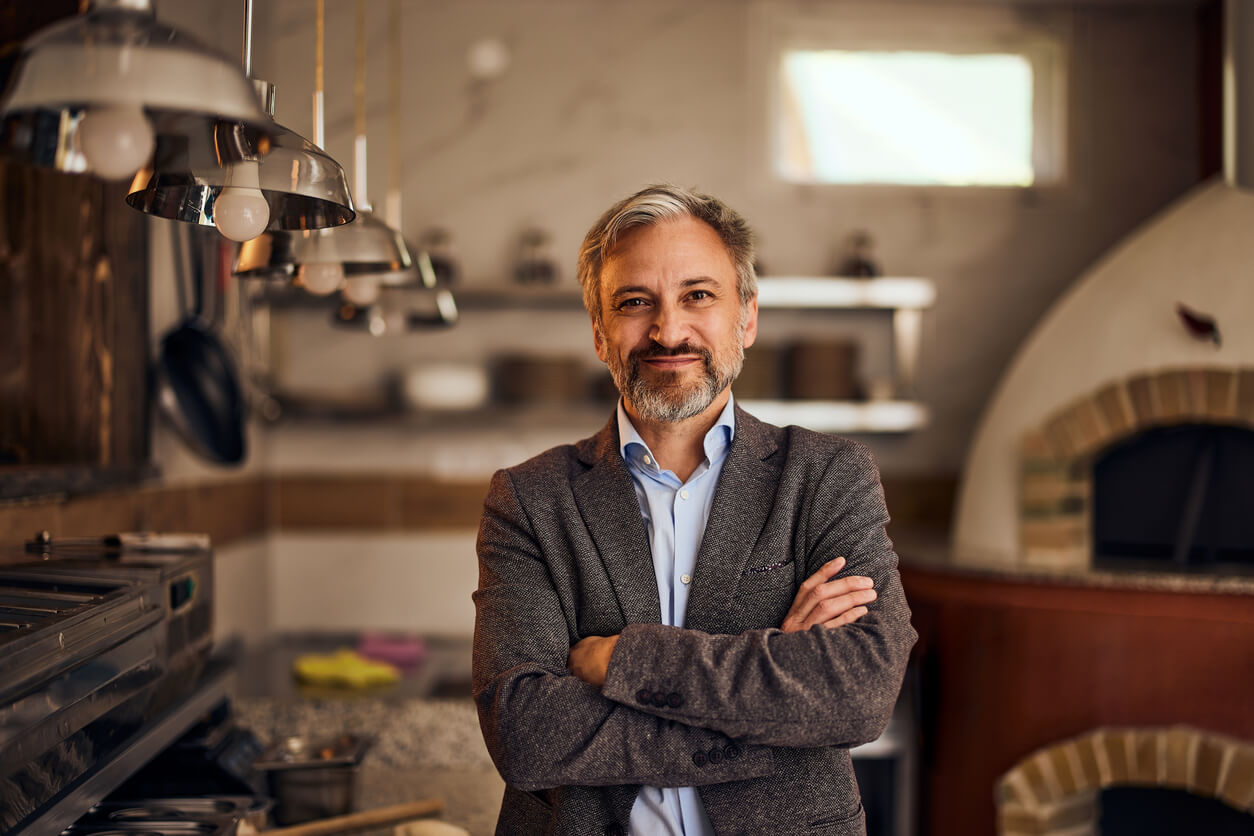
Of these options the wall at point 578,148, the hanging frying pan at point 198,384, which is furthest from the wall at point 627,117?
the hanging frying pan at point 198,384

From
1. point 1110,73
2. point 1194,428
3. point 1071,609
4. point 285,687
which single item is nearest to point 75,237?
point 285,687

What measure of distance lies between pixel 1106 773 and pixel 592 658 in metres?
2.19

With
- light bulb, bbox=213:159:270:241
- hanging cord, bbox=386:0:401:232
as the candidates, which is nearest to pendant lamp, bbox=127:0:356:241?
light bulb, bbox=213:159:270:241

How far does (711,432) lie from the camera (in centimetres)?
144

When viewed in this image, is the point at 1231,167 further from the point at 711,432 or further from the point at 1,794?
the point at 1,794

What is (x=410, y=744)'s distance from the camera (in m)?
2.00

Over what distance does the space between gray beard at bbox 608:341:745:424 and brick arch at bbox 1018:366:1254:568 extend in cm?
209

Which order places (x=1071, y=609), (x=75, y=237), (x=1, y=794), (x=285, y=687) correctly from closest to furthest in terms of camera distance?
(x=1, y=794) → (x=75, y=237) → (x=285, y=687) → (x=1071, y=609)

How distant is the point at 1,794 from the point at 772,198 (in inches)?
127

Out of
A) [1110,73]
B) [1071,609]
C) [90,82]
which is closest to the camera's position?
[90,82]

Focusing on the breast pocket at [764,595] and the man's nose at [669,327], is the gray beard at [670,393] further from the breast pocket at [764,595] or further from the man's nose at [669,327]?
the breast pocket at [764,595]

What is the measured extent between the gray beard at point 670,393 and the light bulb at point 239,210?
1.62ft

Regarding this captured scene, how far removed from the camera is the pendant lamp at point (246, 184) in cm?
105

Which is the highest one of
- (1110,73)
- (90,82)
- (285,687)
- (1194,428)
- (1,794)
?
(1110,73)
